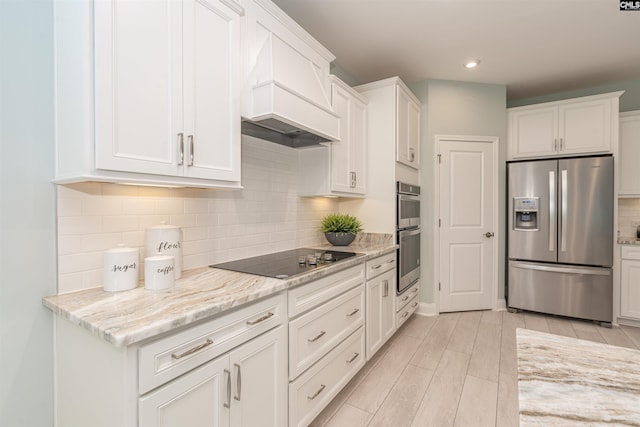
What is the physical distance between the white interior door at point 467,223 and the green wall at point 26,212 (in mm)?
3429

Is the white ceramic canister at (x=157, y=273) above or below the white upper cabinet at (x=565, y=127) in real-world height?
below

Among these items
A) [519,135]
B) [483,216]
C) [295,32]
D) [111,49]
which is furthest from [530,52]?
[111,49]

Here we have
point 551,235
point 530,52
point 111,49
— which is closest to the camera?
point 111,49

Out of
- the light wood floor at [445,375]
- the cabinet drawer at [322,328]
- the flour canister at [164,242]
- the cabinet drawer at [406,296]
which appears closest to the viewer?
the flour canister at [164,242]

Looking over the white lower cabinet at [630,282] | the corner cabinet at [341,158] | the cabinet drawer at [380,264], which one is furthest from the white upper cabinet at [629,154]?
the corner cabinet at [341,158]

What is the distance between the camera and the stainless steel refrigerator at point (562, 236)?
316 cm

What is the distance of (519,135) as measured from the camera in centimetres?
371

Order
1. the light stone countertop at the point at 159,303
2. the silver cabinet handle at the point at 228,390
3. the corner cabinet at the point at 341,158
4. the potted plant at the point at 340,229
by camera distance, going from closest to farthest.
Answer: the light stone countertop at the point at 159,303 → the silver cabinet handle at the point at 228,390 → the corner cabinet at the point at 341,158 → the potted plant at the point at 340,229

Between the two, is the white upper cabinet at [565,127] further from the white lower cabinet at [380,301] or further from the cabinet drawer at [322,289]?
the cabinet drawer at [322,289]

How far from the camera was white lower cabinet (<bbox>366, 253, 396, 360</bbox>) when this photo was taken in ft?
7.78

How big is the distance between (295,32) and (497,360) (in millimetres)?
2968

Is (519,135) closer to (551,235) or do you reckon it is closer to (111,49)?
(551,235)

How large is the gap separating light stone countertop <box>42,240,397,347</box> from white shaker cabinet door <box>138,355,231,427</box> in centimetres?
21

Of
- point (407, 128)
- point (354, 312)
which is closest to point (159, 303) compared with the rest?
point (354, 312)
